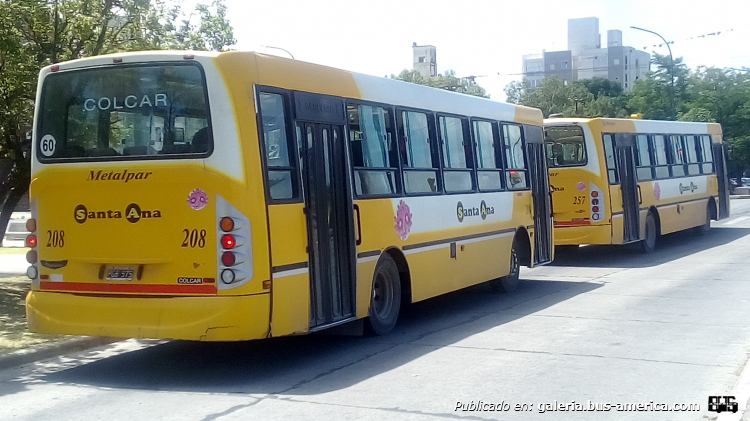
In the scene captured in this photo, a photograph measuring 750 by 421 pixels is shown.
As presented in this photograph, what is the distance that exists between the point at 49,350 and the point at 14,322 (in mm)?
1883

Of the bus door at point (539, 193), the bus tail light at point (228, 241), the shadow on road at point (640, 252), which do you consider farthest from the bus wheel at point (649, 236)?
A: the bus tail light at point (228, 241)

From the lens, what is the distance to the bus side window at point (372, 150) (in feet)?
32.8

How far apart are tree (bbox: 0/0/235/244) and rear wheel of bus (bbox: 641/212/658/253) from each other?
11294 mm

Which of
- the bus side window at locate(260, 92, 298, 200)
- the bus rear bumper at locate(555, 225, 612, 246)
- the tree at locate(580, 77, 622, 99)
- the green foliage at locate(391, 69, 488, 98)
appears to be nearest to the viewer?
the bus side window at locate(260, 92, 298, 200)

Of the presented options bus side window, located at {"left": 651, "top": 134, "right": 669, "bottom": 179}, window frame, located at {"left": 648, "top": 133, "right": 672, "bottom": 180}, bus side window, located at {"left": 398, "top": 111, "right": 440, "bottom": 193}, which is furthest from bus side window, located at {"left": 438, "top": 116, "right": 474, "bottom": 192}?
bus side window, located at {"left": 651, "top": 134, "right": 669, "bottom": 179}

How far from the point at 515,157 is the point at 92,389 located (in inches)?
341

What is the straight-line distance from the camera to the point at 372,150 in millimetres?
10359

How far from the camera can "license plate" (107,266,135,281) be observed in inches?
324

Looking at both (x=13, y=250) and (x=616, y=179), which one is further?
(x=13, y=250)

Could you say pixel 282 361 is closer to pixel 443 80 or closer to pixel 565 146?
pixel 565 146

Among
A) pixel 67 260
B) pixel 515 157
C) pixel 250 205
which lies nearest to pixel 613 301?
pixel 515 157

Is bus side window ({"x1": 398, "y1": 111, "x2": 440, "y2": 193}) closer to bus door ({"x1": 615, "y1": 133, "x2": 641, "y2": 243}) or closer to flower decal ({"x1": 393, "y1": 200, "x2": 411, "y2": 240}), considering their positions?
flower decal ({"x1": 393, "y1": 200, "x2": 411, "y2": 240})

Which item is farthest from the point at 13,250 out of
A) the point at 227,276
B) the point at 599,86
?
the point at 599,86

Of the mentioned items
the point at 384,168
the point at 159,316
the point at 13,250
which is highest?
the point at 384,168
